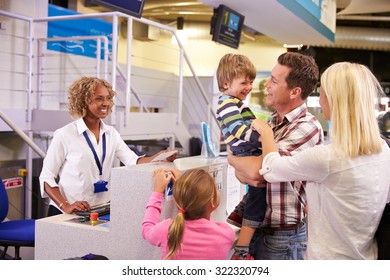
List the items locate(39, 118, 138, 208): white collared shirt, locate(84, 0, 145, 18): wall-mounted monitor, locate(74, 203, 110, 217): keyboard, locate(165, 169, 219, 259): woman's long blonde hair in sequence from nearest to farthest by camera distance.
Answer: locate(165, 169, 219, 259): woman's long blonde hair, locate(74, 203, 110, 217): keyboard, locate(39, 118, 138, 208): white collared shirt, locate(84, 0, 145, 18): wall-mounted monitor

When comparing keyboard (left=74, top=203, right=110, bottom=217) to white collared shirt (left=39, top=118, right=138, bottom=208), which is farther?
white collared shirt (left=39, top=118, right=138, bottom=208)

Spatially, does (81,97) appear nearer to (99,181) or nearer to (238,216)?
(99,181)

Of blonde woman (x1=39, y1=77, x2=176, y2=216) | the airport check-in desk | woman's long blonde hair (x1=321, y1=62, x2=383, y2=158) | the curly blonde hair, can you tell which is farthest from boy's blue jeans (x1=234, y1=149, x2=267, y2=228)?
the curly blonde hair

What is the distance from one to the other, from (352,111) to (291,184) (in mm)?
403

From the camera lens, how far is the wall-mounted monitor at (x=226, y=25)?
5551 mm

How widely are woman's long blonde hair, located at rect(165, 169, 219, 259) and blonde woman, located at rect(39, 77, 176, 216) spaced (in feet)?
3.50

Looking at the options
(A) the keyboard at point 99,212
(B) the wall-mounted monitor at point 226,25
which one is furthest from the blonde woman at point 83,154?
(B) the wall-mounted monitor at point 226,25

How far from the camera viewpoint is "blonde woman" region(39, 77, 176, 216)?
8.36ft

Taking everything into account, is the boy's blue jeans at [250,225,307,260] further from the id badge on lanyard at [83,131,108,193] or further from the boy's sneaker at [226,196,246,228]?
the id badge on lanyard at [83,131,108,193]

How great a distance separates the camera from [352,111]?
4.40 ft

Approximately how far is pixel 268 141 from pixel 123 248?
0.65 meters

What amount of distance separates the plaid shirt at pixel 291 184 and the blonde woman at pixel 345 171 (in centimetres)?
19

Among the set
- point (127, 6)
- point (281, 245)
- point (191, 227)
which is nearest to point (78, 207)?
point (191, 227)

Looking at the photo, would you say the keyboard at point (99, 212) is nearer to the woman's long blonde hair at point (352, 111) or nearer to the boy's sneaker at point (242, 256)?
the boy's sneaker at point (242, 256)
